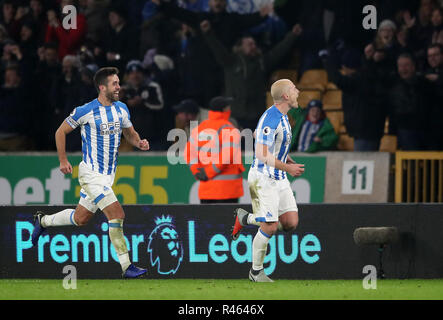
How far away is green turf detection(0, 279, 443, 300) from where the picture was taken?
27.4ft

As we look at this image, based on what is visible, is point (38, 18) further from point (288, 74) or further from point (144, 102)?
point (288, 74)

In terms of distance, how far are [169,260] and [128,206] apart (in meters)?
0.69

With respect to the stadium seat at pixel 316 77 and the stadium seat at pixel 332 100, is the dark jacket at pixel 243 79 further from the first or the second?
the stadium seat at pixel 332 100

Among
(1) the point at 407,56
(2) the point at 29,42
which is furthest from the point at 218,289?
(2) the point at 29,42

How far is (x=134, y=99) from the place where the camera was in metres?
13.5

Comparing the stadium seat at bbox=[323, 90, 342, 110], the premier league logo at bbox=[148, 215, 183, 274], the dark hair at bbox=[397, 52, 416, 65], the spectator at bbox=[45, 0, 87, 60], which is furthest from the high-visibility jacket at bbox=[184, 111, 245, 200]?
the spectator at bbox=[45, 0, 87, 60]

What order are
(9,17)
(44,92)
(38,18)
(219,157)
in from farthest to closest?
(9,17) → (38,18) → (44,92) → (219,157)

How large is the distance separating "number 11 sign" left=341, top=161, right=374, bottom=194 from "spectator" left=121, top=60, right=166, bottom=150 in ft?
8.41

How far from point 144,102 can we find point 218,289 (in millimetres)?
5101

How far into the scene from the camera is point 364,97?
12.9 m

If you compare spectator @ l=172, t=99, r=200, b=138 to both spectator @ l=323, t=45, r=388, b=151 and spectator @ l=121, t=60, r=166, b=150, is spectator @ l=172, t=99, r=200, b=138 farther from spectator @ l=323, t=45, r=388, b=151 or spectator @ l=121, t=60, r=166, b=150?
spectator @ l=323, t=45, r=388, b=151

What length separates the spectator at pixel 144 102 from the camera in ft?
44.3

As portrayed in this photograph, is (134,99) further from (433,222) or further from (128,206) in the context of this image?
(433,222)

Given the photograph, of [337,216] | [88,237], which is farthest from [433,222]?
[88,237]
